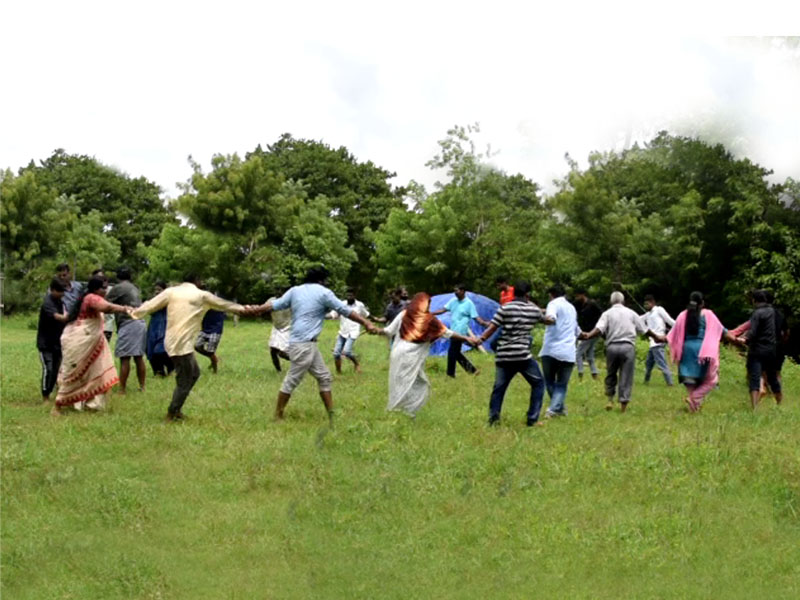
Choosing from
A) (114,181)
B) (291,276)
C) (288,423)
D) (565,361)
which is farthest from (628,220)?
(114,181)

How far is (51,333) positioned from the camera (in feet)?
40.0

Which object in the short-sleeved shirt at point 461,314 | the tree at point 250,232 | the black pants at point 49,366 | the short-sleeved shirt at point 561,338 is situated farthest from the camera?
the tree at point 250,232

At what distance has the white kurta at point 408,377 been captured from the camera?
1130cm

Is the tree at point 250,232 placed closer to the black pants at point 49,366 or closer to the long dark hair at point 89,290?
the black pants at point 49,366

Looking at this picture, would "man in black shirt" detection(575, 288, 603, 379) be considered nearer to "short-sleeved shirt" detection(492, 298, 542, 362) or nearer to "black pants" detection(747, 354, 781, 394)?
"black pants" detection(747, 354, 781, 394)

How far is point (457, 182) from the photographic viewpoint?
43.1m

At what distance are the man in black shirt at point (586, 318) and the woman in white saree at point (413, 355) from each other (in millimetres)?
5301

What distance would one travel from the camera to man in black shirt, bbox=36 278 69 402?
12.0m

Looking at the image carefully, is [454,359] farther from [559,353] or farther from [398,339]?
[398,339]

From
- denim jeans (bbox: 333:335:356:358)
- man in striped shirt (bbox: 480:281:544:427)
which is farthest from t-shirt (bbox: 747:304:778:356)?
denim jeans (bbox: 333:335:356:358)

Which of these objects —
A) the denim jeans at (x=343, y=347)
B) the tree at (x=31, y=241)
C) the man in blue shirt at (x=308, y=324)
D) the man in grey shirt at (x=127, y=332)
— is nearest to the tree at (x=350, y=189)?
the tree at (x=31, y=241)

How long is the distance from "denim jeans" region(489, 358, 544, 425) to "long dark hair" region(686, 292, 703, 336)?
9.25ft

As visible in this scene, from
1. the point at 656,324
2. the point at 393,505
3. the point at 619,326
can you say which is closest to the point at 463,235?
the point at 656,324

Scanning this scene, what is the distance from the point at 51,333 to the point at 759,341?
9.87m
